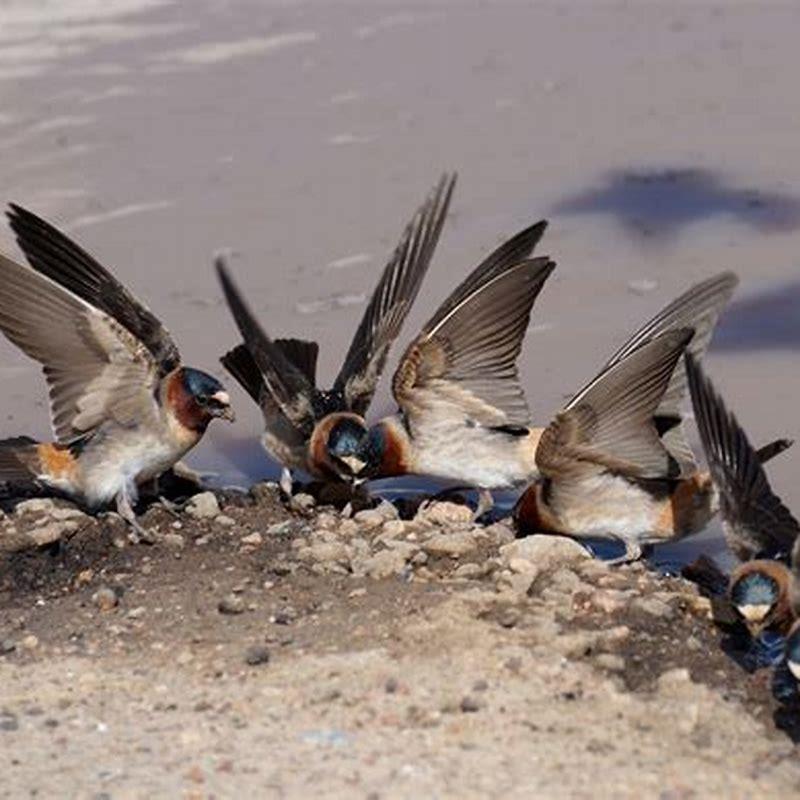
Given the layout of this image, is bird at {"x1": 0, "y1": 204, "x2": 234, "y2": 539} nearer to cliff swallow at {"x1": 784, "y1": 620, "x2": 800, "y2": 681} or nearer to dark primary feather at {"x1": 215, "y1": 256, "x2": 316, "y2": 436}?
dark primary feather at {"x1": 215, "y1": 256, "x2": 316, "y2": 436}

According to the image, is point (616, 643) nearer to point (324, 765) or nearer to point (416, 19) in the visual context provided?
point (324, 765)

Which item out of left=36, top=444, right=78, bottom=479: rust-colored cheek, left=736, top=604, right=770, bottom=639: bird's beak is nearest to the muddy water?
left=36, top=444, right=78, bottom=479: rust-colored cheek

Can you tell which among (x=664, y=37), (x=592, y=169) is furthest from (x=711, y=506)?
(x=664, y=37)

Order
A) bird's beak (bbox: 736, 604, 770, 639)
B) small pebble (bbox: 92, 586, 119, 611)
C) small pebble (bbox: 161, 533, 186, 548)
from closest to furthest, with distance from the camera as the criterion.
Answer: bird's beak (bbox: 736, 604, 770, 639) → small pebble (bbox: 92, 586, 119, 611) → small pebble (bbox: 161, 533, 186, 548)

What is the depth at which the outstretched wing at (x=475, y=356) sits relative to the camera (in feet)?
29.9

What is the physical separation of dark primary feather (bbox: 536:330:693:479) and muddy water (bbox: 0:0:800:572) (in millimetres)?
483

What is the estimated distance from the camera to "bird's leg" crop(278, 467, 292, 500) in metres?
8.99

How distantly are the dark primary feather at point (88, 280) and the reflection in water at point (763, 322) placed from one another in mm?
2144

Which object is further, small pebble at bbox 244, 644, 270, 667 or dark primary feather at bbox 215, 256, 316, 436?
dark primary feather at bbox 215, 256, 316, 436

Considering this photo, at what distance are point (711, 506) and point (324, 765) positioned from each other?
262cm

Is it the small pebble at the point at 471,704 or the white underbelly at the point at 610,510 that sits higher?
the small pebble at the point at 471,704

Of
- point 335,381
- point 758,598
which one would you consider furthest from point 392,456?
point 758,598

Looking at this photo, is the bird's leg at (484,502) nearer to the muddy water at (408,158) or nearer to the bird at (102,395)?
the muddy water at (408,158)

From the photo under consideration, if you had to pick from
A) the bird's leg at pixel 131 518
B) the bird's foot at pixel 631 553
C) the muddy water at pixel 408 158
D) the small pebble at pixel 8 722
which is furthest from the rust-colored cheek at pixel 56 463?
the small pebble at pixel 8 722
